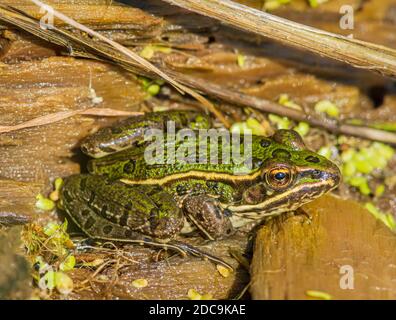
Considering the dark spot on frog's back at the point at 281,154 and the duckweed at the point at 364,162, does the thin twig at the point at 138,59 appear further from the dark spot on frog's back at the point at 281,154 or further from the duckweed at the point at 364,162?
the duckweed at the point at 364,162

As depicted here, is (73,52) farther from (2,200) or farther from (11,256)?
(11,256)

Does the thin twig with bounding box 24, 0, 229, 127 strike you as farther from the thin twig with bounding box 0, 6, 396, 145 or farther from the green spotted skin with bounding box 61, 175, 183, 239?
the green spotted skin with bounding box 61, 175, 183, 239

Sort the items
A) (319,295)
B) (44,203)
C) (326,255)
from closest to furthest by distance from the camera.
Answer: (319,295) → (326,255) → (44,203)

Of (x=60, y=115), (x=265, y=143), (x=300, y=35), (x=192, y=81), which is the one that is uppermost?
(x=300, y=35)

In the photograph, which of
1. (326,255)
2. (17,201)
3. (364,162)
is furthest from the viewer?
(364,162)

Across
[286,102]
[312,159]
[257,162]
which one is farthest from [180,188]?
[286,102]

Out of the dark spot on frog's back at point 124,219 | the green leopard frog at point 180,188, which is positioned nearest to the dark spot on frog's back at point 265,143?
the green leopard frog at point 180,188

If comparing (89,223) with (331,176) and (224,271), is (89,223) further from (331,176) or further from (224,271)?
(331,176)

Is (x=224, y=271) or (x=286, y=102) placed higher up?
(x=286, y=102)

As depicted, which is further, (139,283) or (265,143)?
(265,143)
